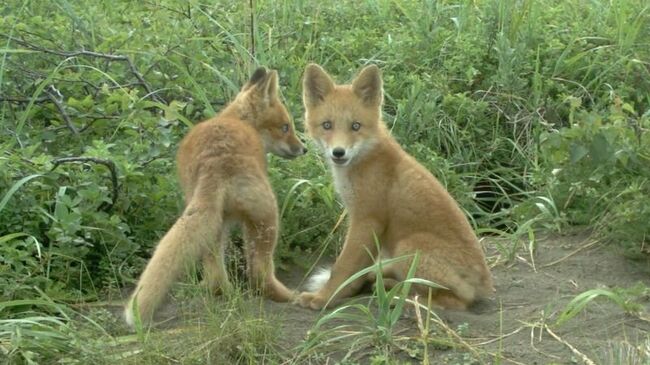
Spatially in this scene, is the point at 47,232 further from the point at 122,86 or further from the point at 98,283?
the point at 122,86

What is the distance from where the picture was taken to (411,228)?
19.8 feet

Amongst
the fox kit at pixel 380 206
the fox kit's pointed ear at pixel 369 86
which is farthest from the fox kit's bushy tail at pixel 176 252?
the fox kit's pointed ear at pixel 369 86

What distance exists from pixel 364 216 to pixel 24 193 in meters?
1.93

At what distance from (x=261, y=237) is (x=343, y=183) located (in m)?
0.64

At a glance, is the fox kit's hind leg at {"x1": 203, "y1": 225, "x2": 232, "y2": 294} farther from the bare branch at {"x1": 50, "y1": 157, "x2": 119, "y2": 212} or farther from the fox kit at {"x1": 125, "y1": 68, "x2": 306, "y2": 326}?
the bare branch at {"x1": 50, "y1": 157, "x2": 119, "y2": 212}

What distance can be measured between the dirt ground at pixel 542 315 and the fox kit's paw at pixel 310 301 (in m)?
0.05

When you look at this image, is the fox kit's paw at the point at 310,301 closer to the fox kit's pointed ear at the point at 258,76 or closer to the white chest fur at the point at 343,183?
the white chest fur at the point at 343,183

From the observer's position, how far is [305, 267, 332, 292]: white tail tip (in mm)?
6313

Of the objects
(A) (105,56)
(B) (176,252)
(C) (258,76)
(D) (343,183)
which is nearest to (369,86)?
(D) (343,183)

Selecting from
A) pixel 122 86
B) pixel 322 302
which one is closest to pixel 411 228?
pixel 322 302

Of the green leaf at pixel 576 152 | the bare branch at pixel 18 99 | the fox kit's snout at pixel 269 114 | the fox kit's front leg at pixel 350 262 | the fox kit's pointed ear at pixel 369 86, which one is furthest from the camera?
the bare branch at pixel 18 99

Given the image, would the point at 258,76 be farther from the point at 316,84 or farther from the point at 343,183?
the point at 343,183

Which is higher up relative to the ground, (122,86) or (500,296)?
(122,86)

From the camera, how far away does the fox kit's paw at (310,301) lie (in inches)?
233
